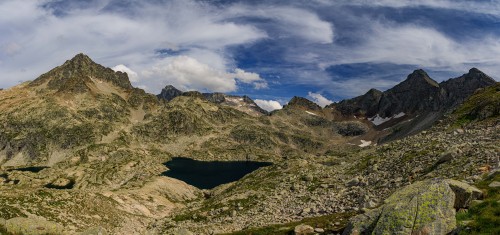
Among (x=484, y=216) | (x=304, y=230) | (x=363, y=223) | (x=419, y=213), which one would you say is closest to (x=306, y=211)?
(x=304, y=230)

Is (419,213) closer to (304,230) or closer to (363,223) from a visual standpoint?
(363,223)

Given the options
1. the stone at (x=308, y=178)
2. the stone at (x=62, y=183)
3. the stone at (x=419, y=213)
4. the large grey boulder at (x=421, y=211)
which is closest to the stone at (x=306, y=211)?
the stone at (x=308, y=178)

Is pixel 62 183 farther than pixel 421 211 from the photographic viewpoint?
Yes

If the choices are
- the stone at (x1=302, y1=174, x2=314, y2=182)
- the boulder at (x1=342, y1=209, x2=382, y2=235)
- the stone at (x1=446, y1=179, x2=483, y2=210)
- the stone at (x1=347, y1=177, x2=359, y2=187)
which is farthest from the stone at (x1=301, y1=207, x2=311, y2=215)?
the stone at (x1=446, y1=179, x2=483, y2=210)

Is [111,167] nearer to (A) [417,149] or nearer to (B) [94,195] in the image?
(B) [94,195]

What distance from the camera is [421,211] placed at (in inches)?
754

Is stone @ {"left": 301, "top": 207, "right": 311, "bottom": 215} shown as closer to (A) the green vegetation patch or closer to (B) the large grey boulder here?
(B) the large grey boulder

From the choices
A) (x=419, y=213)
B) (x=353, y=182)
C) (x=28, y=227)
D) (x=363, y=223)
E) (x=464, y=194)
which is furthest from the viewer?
(x=353, y=182)

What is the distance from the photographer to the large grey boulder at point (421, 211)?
18.6 metres

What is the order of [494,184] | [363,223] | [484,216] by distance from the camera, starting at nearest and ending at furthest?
1. [484,216]
2. [363,223]
3. [494,184]

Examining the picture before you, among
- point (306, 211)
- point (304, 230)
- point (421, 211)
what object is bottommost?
point (306, 211)

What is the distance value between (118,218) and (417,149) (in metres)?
52.3

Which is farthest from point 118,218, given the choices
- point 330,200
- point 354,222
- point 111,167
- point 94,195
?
point 111,167

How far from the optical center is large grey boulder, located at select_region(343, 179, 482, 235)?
60.9ft
